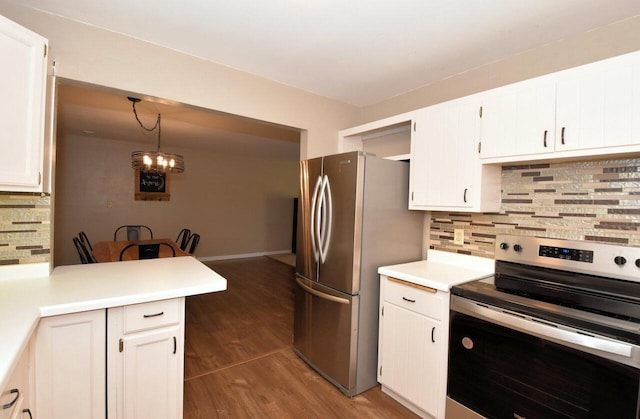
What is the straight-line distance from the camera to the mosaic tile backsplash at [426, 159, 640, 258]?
1.58 meters

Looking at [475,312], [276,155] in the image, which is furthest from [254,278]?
[475,312]

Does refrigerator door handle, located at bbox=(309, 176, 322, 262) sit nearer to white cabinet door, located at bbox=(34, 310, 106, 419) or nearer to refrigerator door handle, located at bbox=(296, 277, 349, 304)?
refrigerator door handle, located at bbox=(296, 277, 349, 304)

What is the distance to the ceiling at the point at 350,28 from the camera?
157 centimetres

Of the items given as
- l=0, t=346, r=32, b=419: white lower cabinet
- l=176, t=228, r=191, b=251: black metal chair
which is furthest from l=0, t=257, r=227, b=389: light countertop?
l=176, t=228, r=191, b=251: black metal chair

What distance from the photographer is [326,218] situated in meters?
2.28

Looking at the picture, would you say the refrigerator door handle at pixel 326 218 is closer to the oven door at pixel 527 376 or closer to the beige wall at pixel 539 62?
the oven door at pixel 527 376

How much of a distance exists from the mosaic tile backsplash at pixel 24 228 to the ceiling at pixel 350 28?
108 centimetres

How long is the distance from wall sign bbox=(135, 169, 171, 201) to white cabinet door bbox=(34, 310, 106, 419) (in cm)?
499


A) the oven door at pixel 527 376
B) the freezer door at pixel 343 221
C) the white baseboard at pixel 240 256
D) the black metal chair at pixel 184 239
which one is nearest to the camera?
the oven door at pixel 527 376

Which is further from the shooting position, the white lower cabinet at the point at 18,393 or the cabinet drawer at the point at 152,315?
the cabinet drawer at the point at 152,315

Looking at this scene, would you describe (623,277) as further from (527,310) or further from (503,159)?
(503,159)

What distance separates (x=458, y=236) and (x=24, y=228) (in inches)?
109

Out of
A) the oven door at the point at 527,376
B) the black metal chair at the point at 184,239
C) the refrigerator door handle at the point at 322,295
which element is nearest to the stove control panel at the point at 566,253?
the oven door at the point at 527,376

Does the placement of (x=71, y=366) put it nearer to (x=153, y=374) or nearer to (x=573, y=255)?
(x=153, y=374)
